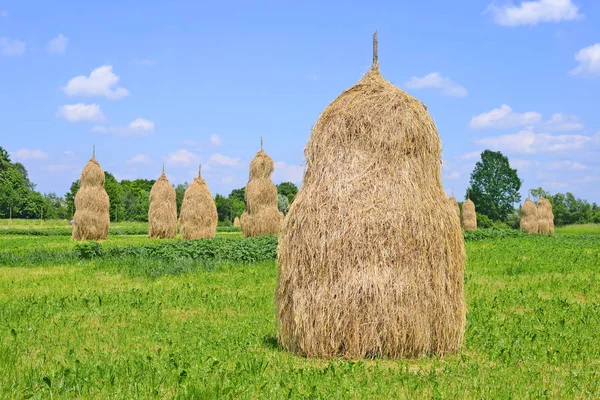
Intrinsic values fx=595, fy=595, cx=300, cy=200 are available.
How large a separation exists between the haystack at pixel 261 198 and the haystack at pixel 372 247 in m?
26.2

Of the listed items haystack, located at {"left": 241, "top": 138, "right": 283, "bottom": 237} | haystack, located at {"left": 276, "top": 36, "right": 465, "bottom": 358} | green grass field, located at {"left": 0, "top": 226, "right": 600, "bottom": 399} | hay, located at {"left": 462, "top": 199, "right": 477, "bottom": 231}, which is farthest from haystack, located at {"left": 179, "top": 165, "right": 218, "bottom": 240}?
hay, located at {"left": 462, "top": 199, "right": 477, "bottom": 231}

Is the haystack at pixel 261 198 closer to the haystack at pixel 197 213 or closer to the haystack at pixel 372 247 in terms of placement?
the haystack at pixel 197 213

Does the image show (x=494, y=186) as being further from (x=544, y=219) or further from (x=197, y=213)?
(x=197, y=213)

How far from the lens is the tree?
93750 millimetres

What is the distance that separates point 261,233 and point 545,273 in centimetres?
1939

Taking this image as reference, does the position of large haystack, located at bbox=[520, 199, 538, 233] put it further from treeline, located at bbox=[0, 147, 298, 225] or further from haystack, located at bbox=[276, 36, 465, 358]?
haystack, located at bbox=[276, 36, 465, 358]

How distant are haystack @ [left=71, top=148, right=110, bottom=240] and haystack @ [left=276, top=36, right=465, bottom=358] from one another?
92.1 ft

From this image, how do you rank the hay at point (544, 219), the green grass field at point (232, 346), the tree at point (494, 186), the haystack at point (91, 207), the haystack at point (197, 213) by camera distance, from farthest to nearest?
the tree at point (494, 186) < the hay at point (544, 219) < the haystack at point (197, 213) < the haystack at point (91, 207) < the green grass field at point (232, 346)

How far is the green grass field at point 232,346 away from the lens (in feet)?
22.6

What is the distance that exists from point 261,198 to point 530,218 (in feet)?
109

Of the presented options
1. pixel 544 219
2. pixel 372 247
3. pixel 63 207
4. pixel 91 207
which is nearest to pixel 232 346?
pixel 372 247

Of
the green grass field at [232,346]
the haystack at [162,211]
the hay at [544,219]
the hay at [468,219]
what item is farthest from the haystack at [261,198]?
the hay at [468,219]

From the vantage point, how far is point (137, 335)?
987 centimetres

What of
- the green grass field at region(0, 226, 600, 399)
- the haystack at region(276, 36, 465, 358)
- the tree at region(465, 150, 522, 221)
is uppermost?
the tree at region(465, 150, 522, 221)
